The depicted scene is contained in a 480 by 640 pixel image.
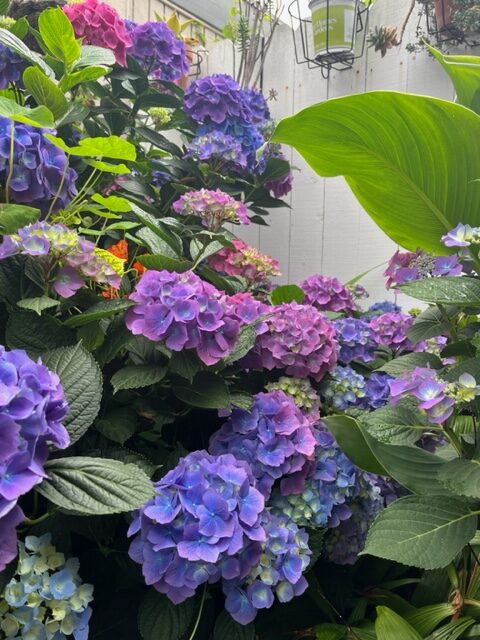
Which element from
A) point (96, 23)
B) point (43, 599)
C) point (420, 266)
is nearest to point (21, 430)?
point (43, 599)

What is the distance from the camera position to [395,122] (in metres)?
0.82

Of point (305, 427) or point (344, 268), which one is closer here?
point (305, 427)

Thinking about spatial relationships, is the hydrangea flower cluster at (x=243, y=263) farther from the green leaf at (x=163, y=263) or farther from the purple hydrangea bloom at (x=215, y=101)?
the purple hydrangea bloom at (x=215, y=101)

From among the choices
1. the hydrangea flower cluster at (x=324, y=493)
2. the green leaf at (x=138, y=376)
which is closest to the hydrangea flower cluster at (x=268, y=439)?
the hydrangea flower cluster at (x=324, y=493)

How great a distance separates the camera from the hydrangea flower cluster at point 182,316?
747 millimetres

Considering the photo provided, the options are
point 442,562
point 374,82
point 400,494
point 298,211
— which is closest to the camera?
point 442,562

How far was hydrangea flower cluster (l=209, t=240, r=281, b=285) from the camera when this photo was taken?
1.17 metres

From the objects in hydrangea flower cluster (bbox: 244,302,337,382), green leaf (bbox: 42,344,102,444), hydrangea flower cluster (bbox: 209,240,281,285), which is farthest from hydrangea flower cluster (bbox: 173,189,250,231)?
green leaf (bbox: 42,344,102,444)

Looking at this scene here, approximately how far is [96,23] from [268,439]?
3.47ft

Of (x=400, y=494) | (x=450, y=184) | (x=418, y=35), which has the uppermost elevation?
(x=418, y=35)

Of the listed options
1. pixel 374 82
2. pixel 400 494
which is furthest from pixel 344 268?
pixel 400 494

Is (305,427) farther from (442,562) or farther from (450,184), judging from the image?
(450,184)

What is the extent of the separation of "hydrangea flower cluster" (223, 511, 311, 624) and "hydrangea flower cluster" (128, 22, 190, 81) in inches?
49.6

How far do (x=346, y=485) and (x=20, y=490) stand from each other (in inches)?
20.1
